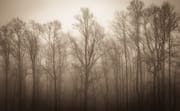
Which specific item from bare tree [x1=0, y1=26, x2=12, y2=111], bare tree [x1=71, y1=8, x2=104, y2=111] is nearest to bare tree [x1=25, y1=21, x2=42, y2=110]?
bare tree [x1=0, y1=26, x2=12, y2=111]

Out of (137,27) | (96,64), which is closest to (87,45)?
(96,64)

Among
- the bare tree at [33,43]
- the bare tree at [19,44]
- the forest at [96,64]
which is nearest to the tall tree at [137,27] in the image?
the forest at [96,64]

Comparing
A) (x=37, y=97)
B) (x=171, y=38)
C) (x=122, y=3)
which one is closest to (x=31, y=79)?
(x=37, y=97)

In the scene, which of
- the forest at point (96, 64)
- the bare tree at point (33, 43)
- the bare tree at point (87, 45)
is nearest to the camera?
the forest at point (96, 64)

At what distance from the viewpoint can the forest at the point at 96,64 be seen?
9.61 ft

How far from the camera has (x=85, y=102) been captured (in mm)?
3023

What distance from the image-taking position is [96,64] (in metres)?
3.04

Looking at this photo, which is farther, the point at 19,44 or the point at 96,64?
the point at 19,44

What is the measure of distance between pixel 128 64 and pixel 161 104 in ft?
2.15

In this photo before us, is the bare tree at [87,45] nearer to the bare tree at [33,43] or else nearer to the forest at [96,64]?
the forest at [96,64]

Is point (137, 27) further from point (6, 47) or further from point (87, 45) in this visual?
point (6, 47)

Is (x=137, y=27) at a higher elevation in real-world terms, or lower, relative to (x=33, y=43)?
higher

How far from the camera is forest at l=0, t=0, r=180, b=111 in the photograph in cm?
293

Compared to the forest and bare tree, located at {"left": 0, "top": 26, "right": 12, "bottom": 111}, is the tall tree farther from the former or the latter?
bare tree, located at {"left": 0, "top": 26, "right": 12, "bottom": 111}
